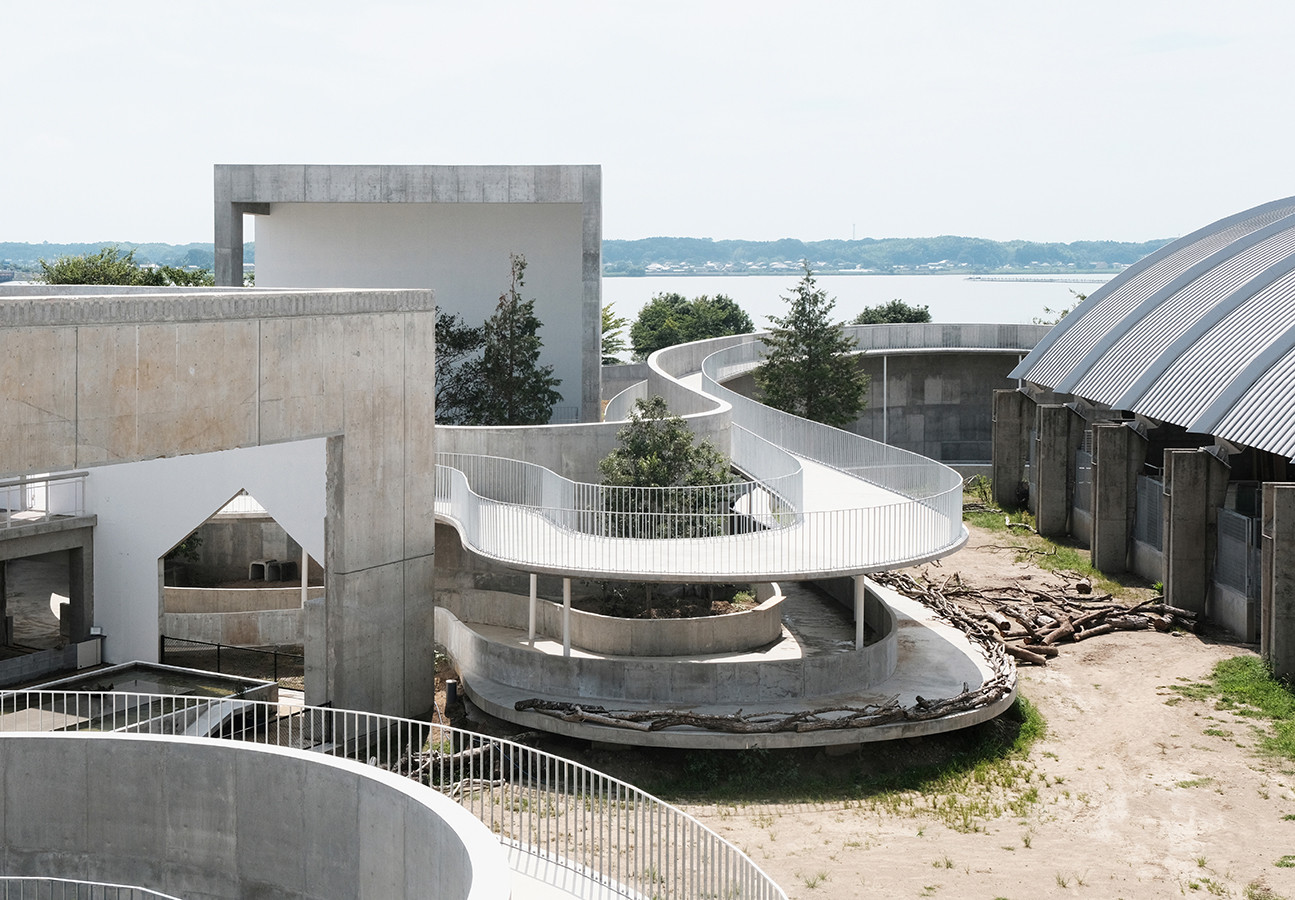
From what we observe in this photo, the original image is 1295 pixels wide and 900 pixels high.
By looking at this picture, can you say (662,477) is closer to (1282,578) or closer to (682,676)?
(682,676)

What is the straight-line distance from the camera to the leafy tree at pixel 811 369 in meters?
44.6

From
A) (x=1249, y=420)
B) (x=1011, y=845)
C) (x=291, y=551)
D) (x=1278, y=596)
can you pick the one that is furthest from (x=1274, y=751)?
(x=291, y=551)

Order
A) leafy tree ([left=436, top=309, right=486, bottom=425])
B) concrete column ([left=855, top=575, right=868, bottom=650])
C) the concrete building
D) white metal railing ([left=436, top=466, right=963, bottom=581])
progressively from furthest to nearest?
leafy tree ([left=436, top=309, right=486, bottom=425]), the concrete building, concrete column ([left=855, top=575, right=868, bottom=650]), white metal railing ([left=436, top=466, right=963, bottom=581])

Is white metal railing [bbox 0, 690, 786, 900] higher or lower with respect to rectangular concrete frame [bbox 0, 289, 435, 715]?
lower

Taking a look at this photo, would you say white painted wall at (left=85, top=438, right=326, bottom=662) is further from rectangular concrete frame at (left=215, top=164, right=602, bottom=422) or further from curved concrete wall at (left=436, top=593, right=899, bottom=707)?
rectangular concrete frame at (left=215, top=164, right=602, bottom=422)

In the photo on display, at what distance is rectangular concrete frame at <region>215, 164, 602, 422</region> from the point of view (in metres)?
34.8

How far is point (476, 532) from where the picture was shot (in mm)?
24969

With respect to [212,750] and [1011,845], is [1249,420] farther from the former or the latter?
[212,750]

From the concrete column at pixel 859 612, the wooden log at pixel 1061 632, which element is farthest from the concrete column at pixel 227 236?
the wooden log at pixel 1061 632

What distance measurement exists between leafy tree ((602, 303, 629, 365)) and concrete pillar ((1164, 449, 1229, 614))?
2276 inches

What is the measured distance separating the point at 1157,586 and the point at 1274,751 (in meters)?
11.5

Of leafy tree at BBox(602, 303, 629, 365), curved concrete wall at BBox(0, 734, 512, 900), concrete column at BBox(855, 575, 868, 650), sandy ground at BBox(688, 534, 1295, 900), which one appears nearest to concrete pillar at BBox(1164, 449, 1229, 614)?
sandy ground at BBox(688, 534, 1295, 900)

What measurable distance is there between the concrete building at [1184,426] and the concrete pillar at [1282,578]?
0.02 m

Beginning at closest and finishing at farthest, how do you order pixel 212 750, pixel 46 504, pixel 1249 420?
pixel 212 750 < pixel 46 504 < pixel 1249 420
